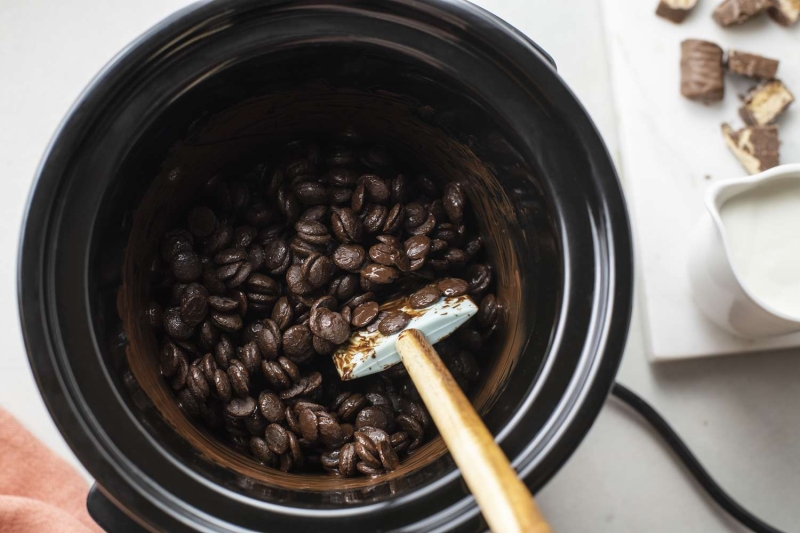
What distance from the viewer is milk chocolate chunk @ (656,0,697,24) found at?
4.09 feet

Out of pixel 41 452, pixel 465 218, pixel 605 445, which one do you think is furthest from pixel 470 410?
pixel 41 452

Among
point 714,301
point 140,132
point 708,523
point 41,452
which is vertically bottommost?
point 708,523

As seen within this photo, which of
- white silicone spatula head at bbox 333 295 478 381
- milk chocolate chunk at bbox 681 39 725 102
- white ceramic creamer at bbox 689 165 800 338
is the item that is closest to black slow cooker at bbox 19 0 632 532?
white silicone spatula head at bbox 333 295 478 381

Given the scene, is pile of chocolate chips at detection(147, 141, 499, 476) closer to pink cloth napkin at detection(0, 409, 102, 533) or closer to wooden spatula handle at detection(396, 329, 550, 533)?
wooden spatula handle at detection(396, 329, 550, 533)

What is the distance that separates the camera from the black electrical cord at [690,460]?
1.22 meters

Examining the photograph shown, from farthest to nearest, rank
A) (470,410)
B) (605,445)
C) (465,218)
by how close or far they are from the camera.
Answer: (605,445) → (465,218) → (470,410)

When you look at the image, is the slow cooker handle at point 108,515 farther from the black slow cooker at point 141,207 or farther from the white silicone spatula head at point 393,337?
the white silicone spatula head at point 393,337

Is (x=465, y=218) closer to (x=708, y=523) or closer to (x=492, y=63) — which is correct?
(x=492, y=63)

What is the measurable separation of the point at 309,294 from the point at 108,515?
16.4 inches

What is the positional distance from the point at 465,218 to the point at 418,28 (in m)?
0.37

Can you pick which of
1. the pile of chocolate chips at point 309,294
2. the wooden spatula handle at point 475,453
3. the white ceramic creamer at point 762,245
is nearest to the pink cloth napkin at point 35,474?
the pile of chocolate chips at point 309,294

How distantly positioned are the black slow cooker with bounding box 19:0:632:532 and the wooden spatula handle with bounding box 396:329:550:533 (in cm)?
10

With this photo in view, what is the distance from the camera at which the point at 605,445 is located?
1.24 m

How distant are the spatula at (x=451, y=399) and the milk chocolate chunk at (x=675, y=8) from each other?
721 mm
